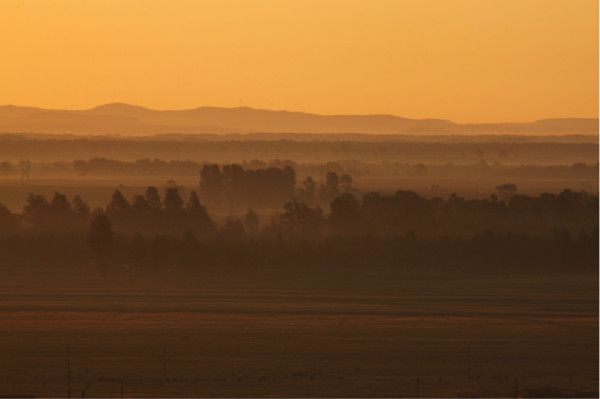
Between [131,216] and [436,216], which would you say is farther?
[131,216]

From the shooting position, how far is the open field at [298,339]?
4134cm

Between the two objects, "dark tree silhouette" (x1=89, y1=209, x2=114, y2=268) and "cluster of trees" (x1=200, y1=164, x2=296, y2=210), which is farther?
"cluster of trees" (x1=200, y1=164, x2=296, y2=210)

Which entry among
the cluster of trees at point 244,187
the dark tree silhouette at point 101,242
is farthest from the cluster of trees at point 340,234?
the cluster of trees at point 244,187

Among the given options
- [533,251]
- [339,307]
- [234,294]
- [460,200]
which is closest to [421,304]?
[339,307]

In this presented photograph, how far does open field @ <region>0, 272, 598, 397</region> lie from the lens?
1628 inches

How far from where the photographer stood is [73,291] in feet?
242

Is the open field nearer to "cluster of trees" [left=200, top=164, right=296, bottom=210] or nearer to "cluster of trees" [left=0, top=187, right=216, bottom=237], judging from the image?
"cluster of trees" [left=0, top=187, right=216, bottom=237]

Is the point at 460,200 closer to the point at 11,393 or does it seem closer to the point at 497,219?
the point at 497,219

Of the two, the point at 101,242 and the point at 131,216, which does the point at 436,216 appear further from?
the point at 101,242

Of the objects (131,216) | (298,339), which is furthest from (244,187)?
(298,339)

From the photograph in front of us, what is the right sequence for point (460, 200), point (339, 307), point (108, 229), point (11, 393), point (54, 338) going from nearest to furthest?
point (11, 393) → point (54, 338) → point (339, 307) → point (108, 229) → point (460, 200)

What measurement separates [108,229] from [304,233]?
20488mm

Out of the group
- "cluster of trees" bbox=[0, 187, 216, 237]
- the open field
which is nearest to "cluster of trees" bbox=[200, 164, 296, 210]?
"cluster of trees" bbox=[0, 187, 216, 237]

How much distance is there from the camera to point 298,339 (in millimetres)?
51812
